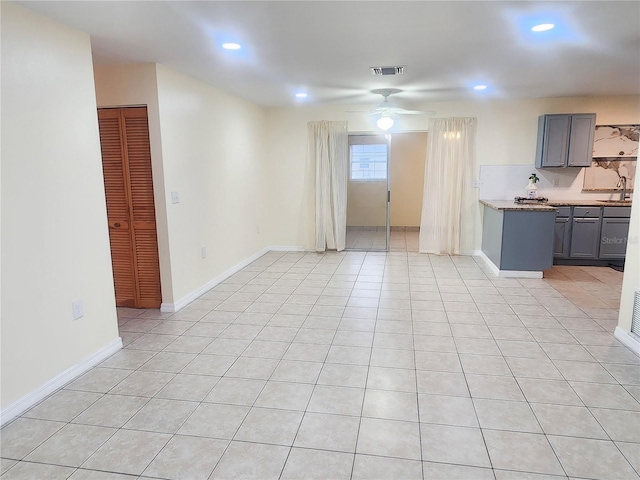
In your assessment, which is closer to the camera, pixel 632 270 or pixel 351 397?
pixel 351 397

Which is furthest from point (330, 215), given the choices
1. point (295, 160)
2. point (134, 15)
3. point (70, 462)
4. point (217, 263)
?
point (70, 462)

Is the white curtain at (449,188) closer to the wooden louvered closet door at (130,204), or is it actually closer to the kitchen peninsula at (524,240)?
the kitchen peninsula at (524,240)

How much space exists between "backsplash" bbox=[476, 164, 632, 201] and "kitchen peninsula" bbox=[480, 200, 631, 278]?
0.86ft

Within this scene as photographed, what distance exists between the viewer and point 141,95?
376 centimetres

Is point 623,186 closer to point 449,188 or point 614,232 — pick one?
point 614,232

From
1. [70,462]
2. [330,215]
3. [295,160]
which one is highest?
A: [295,160]

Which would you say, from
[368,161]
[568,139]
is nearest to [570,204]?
[568,139]

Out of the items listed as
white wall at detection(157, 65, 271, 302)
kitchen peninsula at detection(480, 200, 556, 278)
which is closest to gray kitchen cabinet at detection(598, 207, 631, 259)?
kitchen peninsula at detection(480, 200, 556, 278)

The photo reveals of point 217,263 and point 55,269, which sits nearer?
point 55,269

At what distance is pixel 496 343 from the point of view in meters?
3.28

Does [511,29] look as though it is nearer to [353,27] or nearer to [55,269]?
[353,27]

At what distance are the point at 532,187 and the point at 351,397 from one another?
4.77 m

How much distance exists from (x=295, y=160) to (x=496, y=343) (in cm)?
447

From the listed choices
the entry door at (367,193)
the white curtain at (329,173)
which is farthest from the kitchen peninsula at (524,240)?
the white curtain at (329,173)
